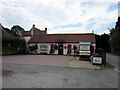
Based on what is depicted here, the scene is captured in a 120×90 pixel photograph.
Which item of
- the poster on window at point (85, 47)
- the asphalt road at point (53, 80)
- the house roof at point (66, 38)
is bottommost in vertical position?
the asphalt road at point (53, 80)

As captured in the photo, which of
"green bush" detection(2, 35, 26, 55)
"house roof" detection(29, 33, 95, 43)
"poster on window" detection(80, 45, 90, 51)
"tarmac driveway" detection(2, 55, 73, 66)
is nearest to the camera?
"tarmac driveway" detection(2, 55, 73, 66)

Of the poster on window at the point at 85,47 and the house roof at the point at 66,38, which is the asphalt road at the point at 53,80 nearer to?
the poster on window at the point at 85,47

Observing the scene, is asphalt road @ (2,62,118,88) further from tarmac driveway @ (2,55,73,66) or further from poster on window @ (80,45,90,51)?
poster on window @ (80,45,90,51)

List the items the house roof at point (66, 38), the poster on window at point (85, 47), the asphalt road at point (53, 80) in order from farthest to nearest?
the house roof at point (66, 38) → the poster on window at point (85, 47) → the asphalt road at point (53, 80)

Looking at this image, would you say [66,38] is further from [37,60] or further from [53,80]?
[53,80]

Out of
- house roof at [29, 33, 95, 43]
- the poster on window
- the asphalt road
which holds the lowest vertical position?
the asphalt road

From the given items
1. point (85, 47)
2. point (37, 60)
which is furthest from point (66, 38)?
point (37, 60)

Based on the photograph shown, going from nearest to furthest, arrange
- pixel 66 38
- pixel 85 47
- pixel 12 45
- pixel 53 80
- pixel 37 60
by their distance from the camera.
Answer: pixel 53 80
pixel 37 60
pixel 85 47
pixel 12 45
pixel 66 38

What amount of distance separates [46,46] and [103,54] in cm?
→ 1547

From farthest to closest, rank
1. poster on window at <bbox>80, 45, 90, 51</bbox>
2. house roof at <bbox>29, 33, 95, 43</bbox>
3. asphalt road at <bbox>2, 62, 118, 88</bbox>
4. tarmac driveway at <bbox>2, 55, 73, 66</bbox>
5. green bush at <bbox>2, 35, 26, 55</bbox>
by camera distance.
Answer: house roof at <bbox>29, 33, 95, 43</bbox>, green bush at <bbox>2, 35, 26, 55</bbox>, poster on window at <bbox>80, 45, 90, 51</bbox>, tarmac driveway at <bbox>2, 55, 73, 66</bbox>, asphalt road at <bbox>2, 62, 118, 88</bbox>

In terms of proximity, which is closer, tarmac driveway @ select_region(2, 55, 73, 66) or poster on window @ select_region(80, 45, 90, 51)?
tarmac driveway @ select_region(2, 55, 73, 66)

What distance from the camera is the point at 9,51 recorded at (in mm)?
21078

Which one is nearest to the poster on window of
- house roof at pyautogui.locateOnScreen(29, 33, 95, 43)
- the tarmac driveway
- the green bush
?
the tarmac driveway

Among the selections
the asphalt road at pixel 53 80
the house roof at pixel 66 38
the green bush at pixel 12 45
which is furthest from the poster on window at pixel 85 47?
the green bush at pixel 12 45
